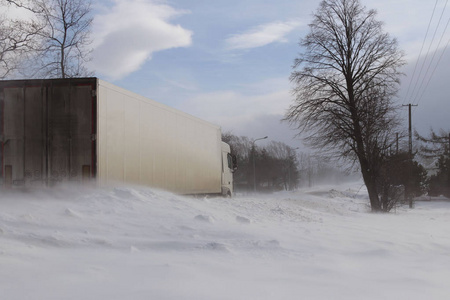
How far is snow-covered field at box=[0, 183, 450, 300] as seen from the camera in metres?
4.41

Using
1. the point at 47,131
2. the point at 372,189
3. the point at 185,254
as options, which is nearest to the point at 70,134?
the point at 47,131

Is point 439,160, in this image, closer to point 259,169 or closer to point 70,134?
point 259,169

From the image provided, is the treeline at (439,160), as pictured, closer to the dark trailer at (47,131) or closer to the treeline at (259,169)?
the treeline at (259,169)

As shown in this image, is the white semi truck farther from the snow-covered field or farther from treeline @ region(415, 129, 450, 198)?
treeline @ region(415, 129, 450, 198)

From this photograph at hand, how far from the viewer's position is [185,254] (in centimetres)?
596

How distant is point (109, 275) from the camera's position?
15.4 feet

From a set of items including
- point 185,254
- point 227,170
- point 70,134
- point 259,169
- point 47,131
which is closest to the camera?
point 185,254

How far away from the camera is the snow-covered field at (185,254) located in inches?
173

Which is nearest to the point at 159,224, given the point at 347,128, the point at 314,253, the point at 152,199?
the point at 152,199

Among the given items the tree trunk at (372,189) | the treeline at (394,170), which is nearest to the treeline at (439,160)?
the treeline at (394,170)

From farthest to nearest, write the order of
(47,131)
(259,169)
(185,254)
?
1. (259,169)
2. (47,131)
3. (185,254)

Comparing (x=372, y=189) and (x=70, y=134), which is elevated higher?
(x=70, y=134)

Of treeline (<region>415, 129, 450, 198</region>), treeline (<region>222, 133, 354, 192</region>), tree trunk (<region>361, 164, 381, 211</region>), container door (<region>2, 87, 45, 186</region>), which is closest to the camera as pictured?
container door (<region>2, 87, 45, 186</region>)

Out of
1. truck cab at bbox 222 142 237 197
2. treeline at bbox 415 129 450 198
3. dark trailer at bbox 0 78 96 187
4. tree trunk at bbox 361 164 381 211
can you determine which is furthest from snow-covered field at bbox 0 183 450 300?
treeline at bbox 415 129 450 198
